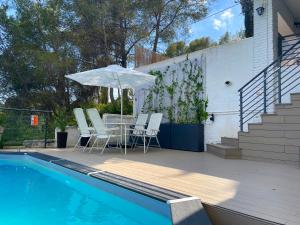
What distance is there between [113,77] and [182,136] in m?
2.49

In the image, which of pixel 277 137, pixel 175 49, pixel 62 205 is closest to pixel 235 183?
pixel 62 205

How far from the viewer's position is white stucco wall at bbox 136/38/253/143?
822 cm

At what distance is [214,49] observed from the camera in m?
8.98

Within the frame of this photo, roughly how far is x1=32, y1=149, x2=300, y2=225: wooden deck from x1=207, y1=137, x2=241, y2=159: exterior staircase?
3.27ft

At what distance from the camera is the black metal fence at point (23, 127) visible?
10.1 metres

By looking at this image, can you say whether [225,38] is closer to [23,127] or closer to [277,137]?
[23,127]

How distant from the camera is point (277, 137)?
630cm

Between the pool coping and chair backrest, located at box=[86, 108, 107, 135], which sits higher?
chair backrest, located at box=[86, 108, 107, 135]

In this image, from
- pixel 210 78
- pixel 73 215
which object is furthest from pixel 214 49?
pixel 73 215

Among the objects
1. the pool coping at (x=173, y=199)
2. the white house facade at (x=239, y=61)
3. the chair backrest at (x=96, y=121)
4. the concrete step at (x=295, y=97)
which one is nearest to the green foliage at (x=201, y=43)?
the white house facade at (x=239, y=61)

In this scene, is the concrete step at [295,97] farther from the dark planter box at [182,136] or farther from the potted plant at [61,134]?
the potted plant at [61,134]

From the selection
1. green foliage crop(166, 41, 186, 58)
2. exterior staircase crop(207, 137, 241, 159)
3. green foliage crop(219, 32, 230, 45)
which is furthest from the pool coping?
green foliage crop(219, 32, 230, 45)

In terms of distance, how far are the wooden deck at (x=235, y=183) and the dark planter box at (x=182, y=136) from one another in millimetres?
2734

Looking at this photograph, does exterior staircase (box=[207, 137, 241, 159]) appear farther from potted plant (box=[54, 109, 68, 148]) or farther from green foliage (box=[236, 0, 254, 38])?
potted plant (box=[54, 109, 68, 148])
